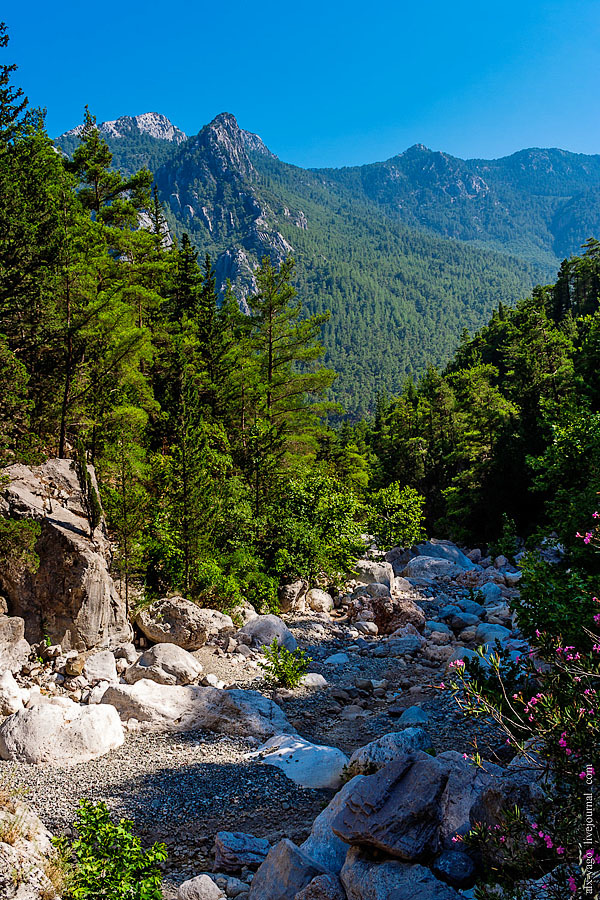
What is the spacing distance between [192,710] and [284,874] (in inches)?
183

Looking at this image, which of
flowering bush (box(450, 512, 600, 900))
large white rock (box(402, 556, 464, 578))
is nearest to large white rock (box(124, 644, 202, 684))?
flowering bush (box(450, 512, 600, 900))

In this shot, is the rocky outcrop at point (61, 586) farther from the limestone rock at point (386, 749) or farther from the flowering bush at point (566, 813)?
the flowering bush at point (566, 813)

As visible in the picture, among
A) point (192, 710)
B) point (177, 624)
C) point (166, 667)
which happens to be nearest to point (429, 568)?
point (177, 624)

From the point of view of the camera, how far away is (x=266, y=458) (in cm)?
1767

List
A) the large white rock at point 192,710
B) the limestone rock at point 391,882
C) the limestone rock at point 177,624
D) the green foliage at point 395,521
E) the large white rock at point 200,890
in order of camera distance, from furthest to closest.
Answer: the green foliage at point 395,521 → the limestone rock at point 177,624 → the large white rock at point 192,710 → the large white rock at point 200,890 → the limestone rock at point 391,882

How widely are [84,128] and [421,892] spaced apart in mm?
26402

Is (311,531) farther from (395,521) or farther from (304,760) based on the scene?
(395,521)

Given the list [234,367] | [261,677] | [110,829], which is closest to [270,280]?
[234,367]

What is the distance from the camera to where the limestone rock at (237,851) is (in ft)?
19.0

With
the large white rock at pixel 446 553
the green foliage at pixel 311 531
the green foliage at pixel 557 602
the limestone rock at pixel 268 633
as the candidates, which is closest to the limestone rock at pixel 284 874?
the green foliage at pixel 557 602

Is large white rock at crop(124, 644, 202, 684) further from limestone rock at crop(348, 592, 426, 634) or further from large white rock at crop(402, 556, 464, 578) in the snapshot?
large white rock at crop(402, 556, 464, 578)

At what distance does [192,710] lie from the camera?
933cm

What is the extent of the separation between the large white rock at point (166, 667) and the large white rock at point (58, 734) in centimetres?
164

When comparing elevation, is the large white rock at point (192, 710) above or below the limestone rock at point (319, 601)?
above
